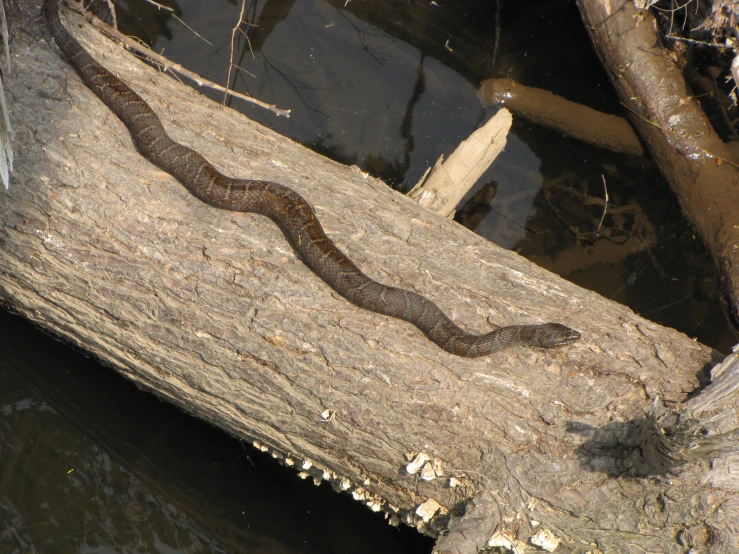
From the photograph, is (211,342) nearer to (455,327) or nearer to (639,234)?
(455,327)

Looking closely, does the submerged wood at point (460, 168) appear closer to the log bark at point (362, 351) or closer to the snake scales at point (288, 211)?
the log bark at point (362, 351)

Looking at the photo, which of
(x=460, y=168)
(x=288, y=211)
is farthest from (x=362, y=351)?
(x=460, y=168)

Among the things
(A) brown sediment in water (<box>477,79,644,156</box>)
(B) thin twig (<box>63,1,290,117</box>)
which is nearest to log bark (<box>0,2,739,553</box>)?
(B) thin twig (<box>63,1,290,117</box>)

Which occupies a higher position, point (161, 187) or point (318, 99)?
point (318, 99)

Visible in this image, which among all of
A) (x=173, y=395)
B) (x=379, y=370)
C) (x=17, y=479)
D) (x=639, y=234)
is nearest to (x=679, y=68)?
(x=639, y=234)

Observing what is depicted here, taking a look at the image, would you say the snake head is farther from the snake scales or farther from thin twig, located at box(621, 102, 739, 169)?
thin twig, located at box(621, 102, 739, 169)

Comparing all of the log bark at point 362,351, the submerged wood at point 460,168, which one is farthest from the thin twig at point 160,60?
the submerged wood at point 460,168
